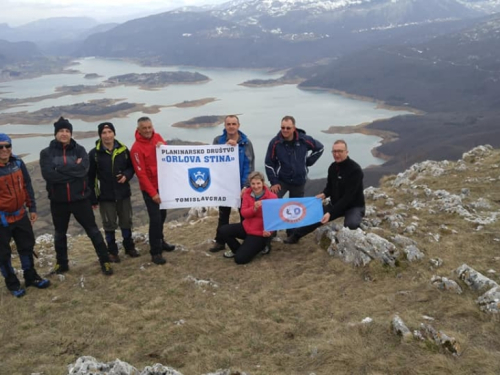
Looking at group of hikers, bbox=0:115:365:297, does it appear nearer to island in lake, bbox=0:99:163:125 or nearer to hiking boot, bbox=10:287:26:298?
hiking boot, bbox=10:287:26:298

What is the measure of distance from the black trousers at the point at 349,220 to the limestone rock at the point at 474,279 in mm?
2274

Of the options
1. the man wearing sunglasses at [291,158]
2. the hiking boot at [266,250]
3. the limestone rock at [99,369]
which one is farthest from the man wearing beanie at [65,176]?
the man wearing sunglasses at [291,158]

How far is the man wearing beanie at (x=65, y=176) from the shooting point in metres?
6.72

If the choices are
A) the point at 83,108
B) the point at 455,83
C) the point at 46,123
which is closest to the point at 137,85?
the point at 83,108

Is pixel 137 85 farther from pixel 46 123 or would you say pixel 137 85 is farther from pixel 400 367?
pixel 400 367

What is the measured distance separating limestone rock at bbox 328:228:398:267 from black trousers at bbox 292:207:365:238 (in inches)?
10.9

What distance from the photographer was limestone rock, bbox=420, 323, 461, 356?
15.4 feet

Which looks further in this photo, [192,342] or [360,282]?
[360,282]

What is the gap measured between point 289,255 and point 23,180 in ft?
17.4

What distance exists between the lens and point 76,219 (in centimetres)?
707

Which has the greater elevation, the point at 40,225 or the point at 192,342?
the point at 192,342

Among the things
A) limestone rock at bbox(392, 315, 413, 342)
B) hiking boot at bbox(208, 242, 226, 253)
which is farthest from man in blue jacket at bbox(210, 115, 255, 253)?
limestone rock at bbox(392, 315, 413, 342)

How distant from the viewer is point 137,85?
649 feet

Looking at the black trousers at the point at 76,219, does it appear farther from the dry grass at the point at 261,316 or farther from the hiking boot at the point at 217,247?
the hiking boot at the point at 217,247
